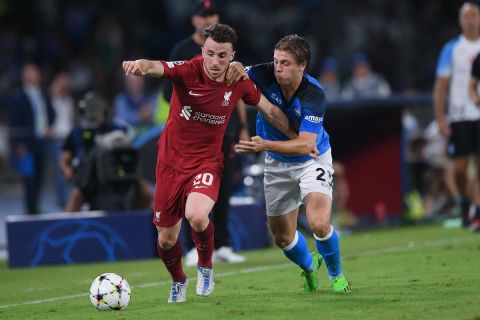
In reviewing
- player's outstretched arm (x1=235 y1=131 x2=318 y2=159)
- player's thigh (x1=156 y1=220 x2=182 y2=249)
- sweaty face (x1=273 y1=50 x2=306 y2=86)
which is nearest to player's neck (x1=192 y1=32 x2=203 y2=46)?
sweaty face (x1=273 y1=50 x2=306 y2=86)

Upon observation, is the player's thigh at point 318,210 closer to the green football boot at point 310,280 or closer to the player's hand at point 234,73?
the green football boot at point 310,280

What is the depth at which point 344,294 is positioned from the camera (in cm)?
794

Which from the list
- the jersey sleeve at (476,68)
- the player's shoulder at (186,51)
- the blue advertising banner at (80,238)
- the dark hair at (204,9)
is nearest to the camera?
the player's shoulder at (186,51)

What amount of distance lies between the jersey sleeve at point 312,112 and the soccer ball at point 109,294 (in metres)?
1.72

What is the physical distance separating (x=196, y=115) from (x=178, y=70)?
0.38 m

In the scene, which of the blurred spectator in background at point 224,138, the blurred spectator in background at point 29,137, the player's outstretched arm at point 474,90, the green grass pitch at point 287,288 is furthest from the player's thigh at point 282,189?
the blurred spectator in background at point 29,137

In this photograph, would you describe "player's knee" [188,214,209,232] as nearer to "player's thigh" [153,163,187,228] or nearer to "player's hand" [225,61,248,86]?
"player's thigh" [153,163,187,228]

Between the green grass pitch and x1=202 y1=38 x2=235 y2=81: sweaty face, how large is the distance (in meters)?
1.65

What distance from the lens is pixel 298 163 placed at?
323 inches

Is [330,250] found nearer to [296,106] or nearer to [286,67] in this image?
[296,106]

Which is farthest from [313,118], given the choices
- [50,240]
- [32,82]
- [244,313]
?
[32,82]

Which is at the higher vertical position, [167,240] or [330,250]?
[167,240]

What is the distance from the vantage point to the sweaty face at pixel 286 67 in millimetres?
7930

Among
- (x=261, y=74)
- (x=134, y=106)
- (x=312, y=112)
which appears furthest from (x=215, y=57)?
(x=134, y=106)
